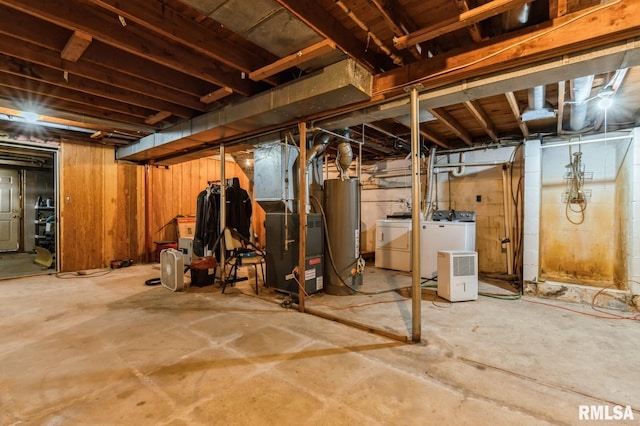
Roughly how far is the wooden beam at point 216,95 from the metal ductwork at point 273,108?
0.19 meters

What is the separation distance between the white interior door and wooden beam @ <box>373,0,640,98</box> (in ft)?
32.2

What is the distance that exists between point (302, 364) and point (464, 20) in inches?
101

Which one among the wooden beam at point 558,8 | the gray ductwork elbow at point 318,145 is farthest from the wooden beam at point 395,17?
the gray ductwork elbow at point 318,145

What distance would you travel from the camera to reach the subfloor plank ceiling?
1.93 m

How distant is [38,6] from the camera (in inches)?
76.2

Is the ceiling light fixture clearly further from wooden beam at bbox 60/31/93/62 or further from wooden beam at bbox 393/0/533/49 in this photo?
wooden beam at bbox 393/0/533/49

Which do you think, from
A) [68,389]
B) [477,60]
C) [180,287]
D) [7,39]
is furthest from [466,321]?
[7,39]

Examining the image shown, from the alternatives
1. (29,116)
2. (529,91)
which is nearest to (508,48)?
(529,91)

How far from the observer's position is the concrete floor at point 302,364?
1605mm

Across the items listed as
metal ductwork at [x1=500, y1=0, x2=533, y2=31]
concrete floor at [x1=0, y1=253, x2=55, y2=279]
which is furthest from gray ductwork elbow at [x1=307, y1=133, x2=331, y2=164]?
concrete floor at [x1=0, y1=253, x2=55, y2=279]

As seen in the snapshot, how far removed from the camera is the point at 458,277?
3.59m

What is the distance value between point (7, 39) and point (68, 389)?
287cm

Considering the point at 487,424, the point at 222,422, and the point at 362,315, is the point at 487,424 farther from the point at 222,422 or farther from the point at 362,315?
the point at 362,315

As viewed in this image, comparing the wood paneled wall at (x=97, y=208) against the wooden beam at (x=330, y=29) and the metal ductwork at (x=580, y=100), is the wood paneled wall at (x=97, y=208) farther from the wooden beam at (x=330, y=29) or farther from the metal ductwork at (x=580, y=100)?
the metal ductwork at (x=580, y=100)
